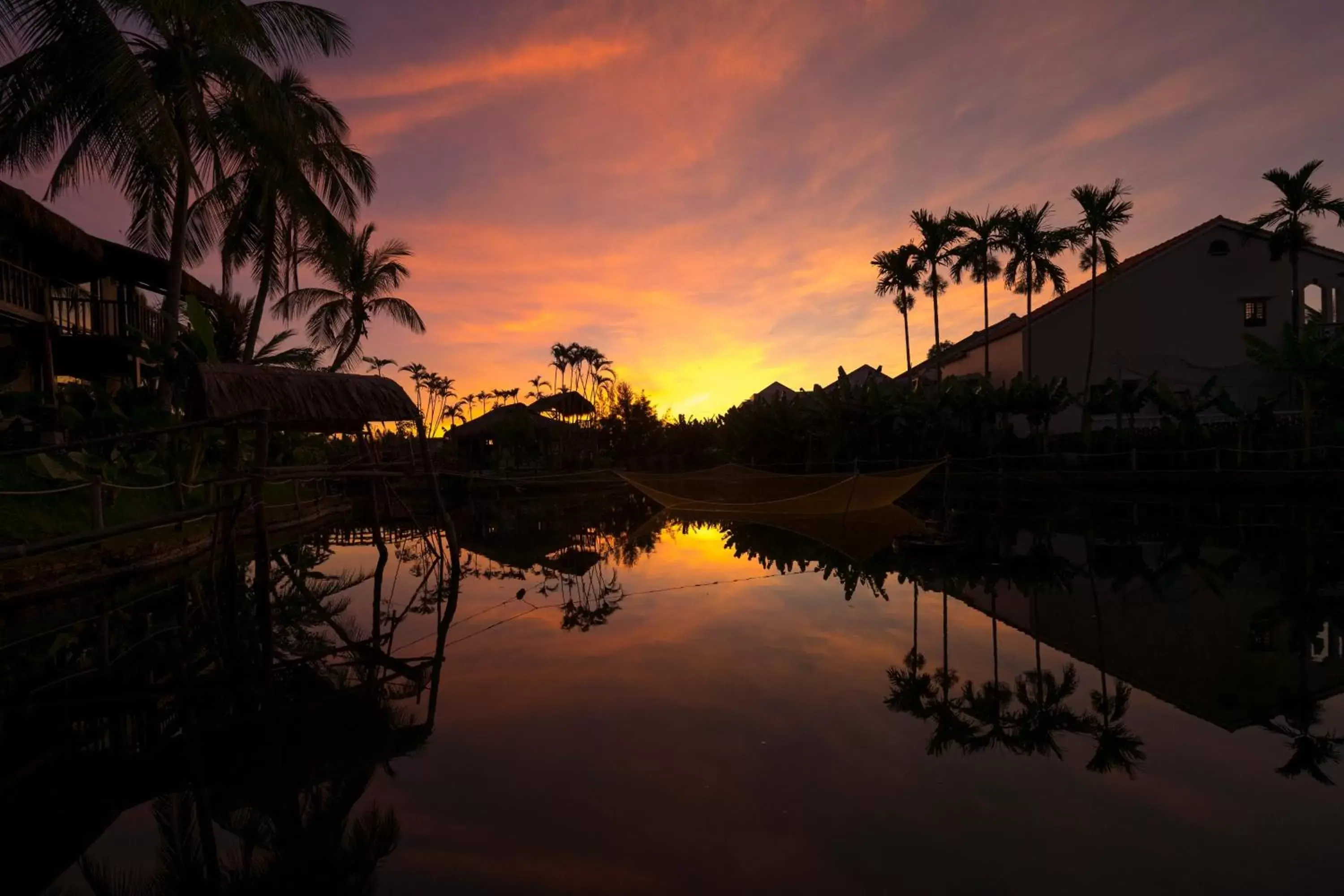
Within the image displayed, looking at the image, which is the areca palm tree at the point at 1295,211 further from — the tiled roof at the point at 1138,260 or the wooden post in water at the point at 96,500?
the wooden post in water at the point at 96,500

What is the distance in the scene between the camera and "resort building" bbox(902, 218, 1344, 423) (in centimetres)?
2222

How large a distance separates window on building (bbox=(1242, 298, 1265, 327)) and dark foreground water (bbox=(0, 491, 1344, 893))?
61.6 ft

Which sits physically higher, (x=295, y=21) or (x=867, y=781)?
(x=295, y=21)

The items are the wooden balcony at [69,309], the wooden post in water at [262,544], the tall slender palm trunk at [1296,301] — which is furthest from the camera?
the tall slender palm trunk at [1296,301]

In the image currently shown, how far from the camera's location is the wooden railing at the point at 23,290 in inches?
490

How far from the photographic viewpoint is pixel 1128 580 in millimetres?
7809

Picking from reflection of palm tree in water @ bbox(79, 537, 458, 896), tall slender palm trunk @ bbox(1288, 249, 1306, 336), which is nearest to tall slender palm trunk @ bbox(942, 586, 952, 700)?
reflection of palm tree in water @ bbox(79, 537, 458, 896)

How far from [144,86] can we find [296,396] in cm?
500

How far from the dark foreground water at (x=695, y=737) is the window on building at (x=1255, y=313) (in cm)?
1878

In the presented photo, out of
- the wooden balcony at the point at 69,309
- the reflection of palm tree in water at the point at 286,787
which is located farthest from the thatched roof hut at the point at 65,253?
the reflection of palm tree in water at the point at 286,787

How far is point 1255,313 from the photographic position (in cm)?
2262

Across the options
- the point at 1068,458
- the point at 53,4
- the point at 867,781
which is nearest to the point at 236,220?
the point at 53,4

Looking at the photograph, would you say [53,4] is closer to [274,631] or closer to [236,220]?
[236,220]

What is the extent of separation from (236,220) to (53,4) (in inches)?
250
